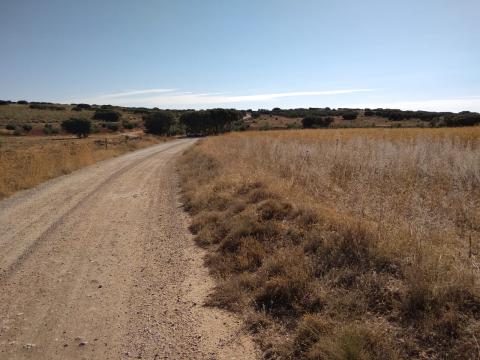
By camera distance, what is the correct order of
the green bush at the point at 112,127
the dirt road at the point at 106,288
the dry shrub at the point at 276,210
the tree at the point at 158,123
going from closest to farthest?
1. the dirt road at the point at 106,288
2. the dry shrub at the point at 276,210
3. the tree at the point at 158,123
4. the green bush at the point at 112,127

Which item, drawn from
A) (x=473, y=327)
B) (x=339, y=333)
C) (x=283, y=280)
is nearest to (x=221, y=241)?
(x=283, y=280)

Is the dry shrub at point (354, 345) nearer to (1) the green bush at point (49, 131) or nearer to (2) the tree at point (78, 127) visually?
(2) the tree at point (78, 127)

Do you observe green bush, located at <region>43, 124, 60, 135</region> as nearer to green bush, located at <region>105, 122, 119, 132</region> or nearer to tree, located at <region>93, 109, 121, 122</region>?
green bush, located at <region>105, 122, 119, 132</region>

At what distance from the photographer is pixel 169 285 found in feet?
18.0

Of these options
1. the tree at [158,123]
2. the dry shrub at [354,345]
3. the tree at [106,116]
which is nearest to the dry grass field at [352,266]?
the dry shrub at [354,345]

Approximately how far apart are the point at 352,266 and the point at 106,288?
3.48 meters

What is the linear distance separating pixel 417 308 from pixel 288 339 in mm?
1348

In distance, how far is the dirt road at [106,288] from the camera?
4.00m

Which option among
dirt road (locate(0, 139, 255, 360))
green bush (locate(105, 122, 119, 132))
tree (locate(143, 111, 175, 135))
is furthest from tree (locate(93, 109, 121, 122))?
dirt road (locate(0, 139, 255, 360))

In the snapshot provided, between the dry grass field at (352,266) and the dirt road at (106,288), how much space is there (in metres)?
0.47

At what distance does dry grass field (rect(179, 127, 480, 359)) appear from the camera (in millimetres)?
3430

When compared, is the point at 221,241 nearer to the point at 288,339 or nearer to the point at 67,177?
the point at 288,339

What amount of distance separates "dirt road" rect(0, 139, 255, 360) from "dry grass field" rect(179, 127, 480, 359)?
1.53 feet

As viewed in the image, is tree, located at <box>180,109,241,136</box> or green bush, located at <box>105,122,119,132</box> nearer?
tree, located at <box>180,109,241,136</box>
